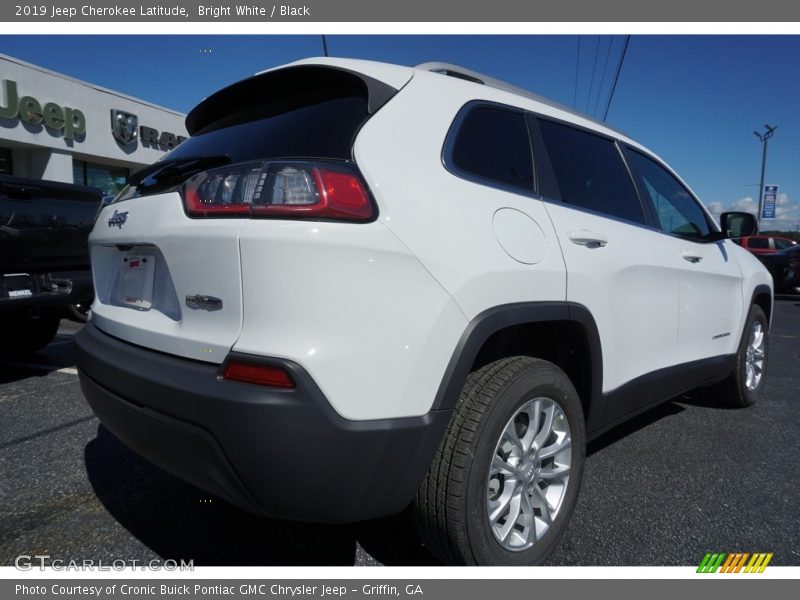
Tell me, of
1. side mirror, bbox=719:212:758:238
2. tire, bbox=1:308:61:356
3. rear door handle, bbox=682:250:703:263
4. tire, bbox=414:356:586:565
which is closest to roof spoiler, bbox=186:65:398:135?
tire, bbox=414:356:586:565

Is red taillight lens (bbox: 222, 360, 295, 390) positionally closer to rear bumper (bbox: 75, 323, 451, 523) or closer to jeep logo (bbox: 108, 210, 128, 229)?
rear bumper (bbox: 75, 323, 451, 523)

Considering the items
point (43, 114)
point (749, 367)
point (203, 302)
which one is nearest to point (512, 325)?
point (203, 302)

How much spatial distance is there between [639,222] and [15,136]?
15.1m

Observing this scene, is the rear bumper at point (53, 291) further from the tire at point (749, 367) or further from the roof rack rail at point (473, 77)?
the tire at point (749, 367)

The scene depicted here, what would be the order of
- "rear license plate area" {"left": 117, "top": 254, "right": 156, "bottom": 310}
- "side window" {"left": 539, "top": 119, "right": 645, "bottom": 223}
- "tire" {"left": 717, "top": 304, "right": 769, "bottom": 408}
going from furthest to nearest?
"tire" {"left": 717, "top": 304, "right": 769, "bottom": 408} < "side window" {"left": 539, "top": 119, "right": 645, "bottom": 223} < "rear license plate area" {"left": 117, "top": 254, "right": 156, "bottom": 310}

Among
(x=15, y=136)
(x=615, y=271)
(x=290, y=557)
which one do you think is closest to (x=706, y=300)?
(x=615, y=271)

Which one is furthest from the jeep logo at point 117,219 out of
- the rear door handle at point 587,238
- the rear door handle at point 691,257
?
the rear door handle at point 691,257

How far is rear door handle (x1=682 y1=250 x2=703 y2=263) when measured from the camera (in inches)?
117

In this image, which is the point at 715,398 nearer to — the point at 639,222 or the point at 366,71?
the point at 639,222

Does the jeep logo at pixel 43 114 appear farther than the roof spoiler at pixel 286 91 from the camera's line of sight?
Yes

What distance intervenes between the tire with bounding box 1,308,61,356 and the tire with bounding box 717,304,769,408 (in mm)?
5546

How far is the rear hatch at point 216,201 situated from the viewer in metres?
1.51

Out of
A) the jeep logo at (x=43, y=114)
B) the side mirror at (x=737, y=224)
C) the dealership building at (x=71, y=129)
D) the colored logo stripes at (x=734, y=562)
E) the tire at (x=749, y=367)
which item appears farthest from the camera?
the dealership building at (x=71, y=129)

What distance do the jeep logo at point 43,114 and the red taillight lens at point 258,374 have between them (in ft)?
48.5
